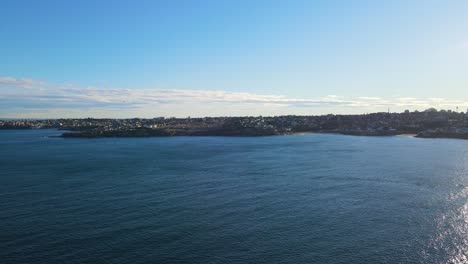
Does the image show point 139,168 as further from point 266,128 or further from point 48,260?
point 266,128

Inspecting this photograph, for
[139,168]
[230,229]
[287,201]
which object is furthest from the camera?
[139,168]

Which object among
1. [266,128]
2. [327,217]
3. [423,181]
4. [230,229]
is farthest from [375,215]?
[266,128]

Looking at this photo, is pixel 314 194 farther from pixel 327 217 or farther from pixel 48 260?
pixel 48 260

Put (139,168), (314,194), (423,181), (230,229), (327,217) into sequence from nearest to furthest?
(230,229), (327,217), (314,194), (423,181), (139,168)

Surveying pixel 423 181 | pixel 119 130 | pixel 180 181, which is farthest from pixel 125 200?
pixel 119 130

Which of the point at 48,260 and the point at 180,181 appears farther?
the point at 180,181

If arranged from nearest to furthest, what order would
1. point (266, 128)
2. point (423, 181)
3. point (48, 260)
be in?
point (48, 260)
point (423, 181)
point (266, 128)
